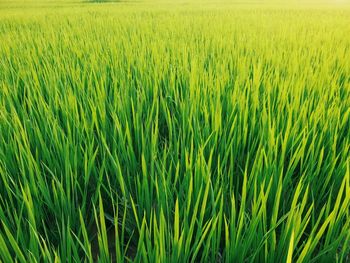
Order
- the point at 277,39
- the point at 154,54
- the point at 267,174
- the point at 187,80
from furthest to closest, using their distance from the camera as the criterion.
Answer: the point at 277,39 → the point at 154,54 → the point at 187,80 → the point at 267,174

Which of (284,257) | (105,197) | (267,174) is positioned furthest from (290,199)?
(105,197)

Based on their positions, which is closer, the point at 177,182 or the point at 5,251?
the point at 5,251

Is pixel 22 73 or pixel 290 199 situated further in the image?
pixel 22 73

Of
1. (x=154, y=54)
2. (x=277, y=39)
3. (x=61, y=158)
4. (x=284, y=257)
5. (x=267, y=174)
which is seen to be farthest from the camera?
(x=277, y=39)

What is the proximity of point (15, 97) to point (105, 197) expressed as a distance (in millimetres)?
583

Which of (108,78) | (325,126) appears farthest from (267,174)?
(108,78)

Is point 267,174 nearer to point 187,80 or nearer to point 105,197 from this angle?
point 105,197

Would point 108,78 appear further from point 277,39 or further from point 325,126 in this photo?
point 277,39

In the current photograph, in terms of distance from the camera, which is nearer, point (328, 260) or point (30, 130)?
point (328, 260)

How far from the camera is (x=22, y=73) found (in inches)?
51.5

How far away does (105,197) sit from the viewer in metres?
0.73

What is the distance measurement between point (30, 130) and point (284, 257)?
2.23ft

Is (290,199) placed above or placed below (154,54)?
below

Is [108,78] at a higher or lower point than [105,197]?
higher
